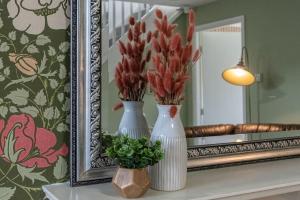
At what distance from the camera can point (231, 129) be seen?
1421mm

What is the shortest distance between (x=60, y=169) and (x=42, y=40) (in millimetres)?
406

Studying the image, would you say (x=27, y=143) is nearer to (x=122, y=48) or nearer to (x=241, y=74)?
(x=122, y=48)

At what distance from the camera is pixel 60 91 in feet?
3.61

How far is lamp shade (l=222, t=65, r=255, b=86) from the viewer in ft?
4.70

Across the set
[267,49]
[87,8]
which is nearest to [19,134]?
[87,8]

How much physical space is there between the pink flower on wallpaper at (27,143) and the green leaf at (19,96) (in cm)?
4

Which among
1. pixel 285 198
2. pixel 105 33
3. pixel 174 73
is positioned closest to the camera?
pixel 174 73

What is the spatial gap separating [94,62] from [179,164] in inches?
16.0

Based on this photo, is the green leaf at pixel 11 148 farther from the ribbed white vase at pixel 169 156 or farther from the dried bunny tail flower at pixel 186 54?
the dried bunny tail flower at pixel 186 54

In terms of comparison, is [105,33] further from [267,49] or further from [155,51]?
[267,49]

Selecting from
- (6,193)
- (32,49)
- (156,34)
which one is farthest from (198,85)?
(6,193)

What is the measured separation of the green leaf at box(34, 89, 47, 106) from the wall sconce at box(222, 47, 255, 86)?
72 centimetres

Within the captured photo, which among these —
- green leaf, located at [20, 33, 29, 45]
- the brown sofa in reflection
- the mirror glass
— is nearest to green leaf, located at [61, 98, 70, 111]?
the mirror glass

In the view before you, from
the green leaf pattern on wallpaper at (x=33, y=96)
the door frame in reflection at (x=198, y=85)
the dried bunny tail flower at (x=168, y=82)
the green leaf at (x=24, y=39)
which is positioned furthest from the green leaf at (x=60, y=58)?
the door frame in reflection at (x=198, y=85)
